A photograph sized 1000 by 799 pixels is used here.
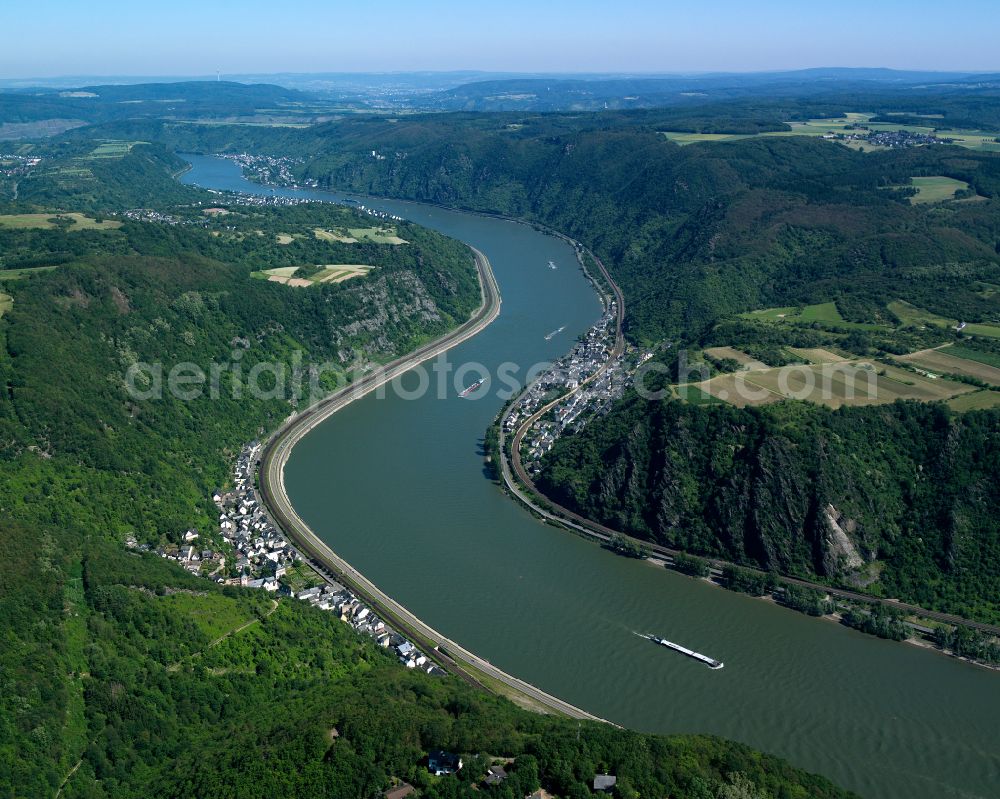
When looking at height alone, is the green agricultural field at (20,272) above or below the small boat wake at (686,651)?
above

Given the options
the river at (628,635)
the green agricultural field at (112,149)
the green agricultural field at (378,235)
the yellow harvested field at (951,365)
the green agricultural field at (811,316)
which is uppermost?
the green agricultural field at (112,149)

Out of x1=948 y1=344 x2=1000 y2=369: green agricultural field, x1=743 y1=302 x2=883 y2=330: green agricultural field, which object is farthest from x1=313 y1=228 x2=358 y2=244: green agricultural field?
x1=948 y1=344 x2=1000 y2=369: green agricultural field

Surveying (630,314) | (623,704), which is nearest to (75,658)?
Answer: (623,704)

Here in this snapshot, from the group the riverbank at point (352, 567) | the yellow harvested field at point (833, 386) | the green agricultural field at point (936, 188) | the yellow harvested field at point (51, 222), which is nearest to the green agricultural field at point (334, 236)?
the yellow harvested field at point (51, 222)

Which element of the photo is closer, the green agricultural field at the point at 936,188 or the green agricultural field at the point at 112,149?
the green agricultural field at the point at 936,188

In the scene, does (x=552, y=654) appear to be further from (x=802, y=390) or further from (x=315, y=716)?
(x=802, y=390)

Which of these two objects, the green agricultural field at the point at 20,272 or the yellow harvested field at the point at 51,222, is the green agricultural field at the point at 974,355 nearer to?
the green agricultural field at the point at 20,272

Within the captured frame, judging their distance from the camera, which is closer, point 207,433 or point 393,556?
point 393,556
